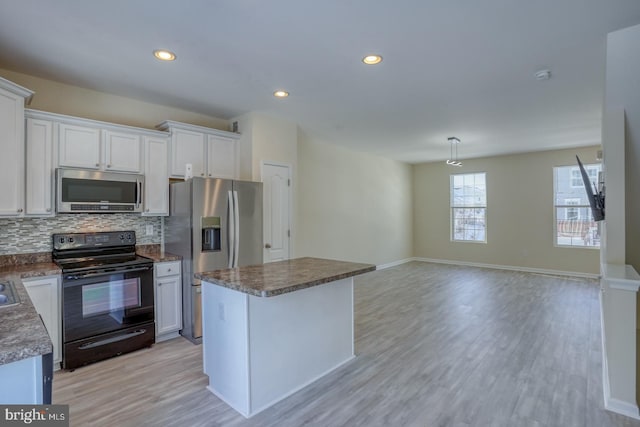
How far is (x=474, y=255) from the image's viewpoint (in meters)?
8.06

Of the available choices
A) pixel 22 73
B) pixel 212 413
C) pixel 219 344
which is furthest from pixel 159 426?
pixel 22 73

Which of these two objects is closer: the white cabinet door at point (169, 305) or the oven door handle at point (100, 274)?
the oven door handle at point (100, 274)

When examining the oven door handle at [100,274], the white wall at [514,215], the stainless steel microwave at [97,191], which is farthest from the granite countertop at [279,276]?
the white wall at [514,215]

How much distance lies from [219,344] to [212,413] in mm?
441

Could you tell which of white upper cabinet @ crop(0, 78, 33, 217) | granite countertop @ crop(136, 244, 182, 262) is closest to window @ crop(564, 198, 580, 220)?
granite countertop @ crop(136, 244, 182, 262)

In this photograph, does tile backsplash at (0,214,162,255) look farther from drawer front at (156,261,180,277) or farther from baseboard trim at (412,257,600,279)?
baseboard trim at (412,257,600,279)

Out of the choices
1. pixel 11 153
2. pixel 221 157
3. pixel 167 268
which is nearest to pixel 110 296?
pixel 167 268

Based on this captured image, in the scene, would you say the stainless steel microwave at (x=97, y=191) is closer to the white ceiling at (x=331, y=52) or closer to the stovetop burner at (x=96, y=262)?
the stovetop burner at (x=96, y=262)

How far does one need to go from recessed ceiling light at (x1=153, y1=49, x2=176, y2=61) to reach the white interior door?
1.76 meters

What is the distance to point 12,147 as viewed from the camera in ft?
8.72

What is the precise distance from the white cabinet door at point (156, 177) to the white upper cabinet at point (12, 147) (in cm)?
103

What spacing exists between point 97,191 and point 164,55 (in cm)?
149

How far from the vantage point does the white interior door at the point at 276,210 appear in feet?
14.3

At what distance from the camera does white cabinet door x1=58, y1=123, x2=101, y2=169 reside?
3.06 m
